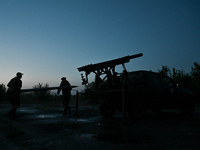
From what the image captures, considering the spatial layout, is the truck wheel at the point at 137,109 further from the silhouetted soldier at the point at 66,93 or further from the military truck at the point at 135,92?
the silhouetted soldier at the point at 66,93

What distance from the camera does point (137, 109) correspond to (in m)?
6.48

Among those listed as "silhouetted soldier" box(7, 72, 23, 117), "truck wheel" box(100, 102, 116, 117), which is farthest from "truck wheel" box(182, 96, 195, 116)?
"silhouetted soldier" box(7, 72, 23, 117)

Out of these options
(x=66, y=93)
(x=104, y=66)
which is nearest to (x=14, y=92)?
(x=66, y=93)

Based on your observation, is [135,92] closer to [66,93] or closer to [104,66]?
[104,66]

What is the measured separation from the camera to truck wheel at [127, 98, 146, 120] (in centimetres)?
627

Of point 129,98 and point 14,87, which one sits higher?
point 14,87

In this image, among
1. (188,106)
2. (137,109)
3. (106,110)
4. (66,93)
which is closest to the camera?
(137,109)

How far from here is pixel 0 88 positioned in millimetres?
22125

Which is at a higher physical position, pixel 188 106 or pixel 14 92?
pixel 14 92

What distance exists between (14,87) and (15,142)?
177 inches

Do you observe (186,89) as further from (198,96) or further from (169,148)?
(198,96)

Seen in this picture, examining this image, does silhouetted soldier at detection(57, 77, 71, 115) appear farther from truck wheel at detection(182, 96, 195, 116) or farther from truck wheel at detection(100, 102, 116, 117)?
truck wheel at detection(182, 96, 195, 116)

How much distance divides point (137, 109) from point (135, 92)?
26.6 inches

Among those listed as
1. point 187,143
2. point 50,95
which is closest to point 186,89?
point 187,143
